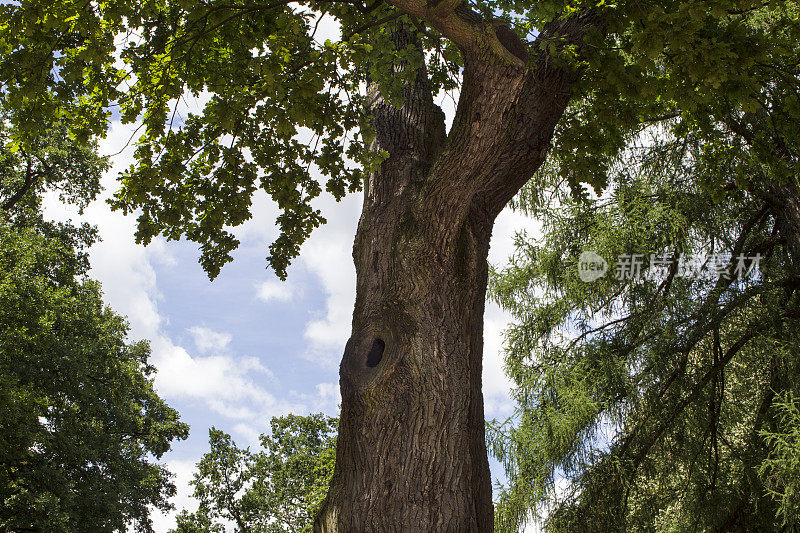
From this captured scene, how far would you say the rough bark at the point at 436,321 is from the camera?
392 cm

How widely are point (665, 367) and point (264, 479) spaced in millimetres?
18179

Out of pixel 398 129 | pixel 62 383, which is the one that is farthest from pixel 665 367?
pixel 62 383

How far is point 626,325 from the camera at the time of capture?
922cm

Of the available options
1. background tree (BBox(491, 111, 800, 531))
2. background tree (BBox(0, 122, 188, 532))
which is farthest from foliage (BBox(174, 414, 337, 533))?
background tree (BBox(491, 111, 800, 531))

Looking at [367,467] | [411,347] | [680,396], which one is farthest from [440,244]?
[680,396]

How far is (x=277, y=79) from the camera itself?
4.78m

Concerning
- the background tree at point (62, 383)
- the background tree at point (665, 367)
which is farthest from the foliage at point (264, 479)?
the background tree at point (665, 367)

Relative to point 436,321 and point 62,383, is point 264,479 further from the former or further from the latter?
point 436,321

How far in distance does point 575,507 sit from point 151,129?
6.54m

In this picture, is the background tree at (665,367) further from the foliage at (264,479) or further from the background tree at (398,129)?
the foliage at (264,479)
